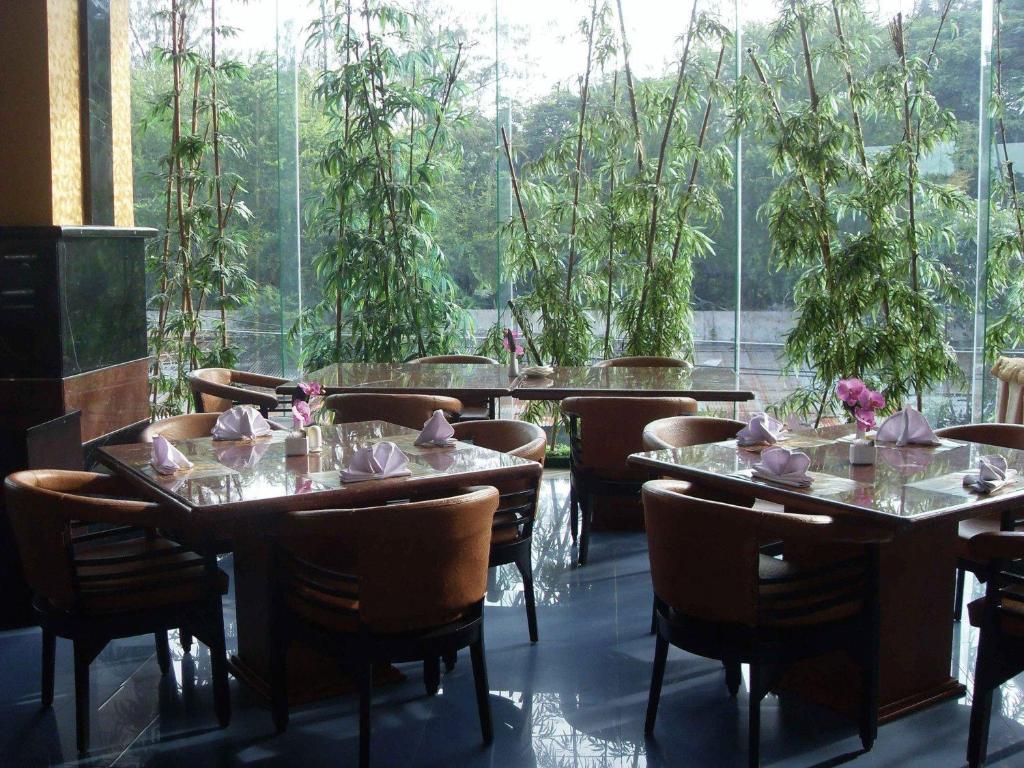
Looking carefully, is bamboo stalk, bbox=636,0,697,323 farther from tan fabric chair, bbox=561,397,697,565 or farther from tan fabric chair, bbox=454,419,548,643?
tan fabric chair, bbox=454,419,548,643

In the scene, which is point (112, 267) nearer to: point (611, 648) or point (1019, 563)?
point (611, 648)

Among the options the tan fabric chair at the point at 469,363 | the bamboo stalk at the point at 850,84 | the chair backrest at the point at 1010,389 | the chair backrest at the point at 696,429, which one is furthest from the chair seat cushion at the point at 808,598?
the bamboo stalk at the point at 850,84

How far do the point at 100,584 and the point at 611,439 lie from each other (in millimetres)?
2669

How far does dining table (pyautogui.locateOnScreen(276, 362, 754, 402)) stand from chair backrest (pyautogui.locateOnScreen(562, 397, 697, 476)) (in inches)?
10.3

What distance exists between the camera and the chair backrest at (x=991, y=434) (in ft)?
15.8

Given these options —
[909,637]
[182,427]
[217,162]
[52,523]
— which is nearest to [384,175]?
[217,162]

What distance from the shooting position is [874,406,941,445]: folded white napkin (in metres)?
4.39

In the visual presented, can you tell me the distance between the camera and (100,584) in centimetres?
350

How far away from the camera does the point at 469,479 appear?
12.6ft

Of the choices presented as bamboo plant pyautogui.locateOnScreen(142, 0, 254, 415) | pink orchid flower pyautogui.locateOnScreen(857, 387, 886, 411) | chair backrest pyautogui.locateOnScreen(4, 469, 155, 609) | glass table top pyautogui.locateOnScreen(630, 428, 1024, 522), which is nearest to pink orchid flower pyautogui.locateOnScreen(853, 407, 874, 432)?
pink orchid flower pyautogui.locateOnScreen(857, 387, 886, 411)

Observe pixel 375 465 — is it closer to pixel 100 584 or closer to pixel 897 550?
pixel 100 584

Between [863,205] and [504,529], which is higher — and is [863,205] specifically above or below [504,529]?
above

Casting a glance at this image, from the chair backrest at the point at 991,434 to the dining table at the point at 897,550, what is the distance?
2.46 ft

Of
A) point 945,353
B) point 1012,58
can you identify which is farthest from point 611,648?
point 1012,58
